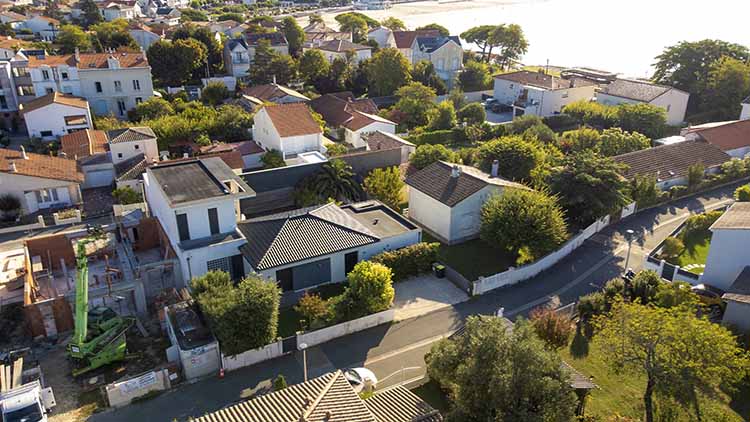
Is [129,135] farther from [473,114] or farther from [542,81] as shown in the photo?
[542,81]

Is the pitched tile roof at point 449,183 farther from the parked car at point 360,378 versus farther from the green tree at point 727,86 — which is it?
the green tree at point 727,86

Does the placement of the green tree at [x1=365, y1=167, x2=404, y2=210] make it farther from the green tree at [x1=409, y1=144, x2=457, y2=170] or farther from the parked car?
the parked car

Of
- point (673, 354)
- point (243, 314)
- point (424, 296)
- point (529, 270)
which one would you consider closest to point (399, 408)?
point (243, 314)

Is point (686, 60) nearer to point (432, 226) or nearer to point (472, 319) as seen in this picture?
point (432, 226)

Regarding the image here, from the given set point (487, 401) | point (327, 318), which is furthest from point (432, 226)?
point (487, 401)

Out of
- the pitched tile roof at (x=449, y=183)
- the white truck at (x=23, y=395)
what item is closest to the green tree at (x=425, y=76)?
the pitched tile roof at (x=449, y=183)

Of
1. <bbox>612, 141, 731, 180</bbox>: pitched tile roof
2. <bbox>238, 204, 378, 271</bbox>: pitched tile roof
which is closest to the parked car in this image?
<bbox>238, 204, 378, 271</bbox>: pitched tile roof
